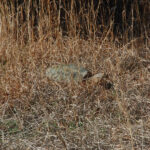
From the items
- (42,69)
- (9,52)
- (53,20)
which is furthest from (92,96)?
(53,20)

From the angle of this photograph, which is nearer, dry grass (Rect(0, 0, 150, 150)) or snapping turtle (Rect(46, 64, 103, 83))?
dry grass (Rect(0, 0, 150, 150))

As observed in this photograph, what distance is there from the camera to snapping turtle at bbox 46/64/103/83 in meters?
2.99

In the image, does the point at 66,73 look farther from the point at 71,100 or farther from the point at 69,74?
the point at 71,100

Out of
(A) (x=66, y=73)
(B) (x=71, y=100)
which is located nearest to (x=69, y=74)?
(A) (x=66, y=73)

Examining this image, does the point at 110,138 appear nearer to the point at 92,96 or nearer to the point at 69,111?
the point at 69,111

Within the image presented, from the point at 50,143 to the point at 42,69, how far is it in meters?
1.12

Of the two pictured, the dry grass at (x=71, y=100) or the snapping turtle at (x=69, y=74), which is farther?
the snapping turtle at (x=69, y=74)

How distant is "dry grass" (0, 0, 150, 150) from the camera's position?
220 centimetres

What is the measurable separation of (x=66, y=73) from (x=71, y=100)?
0.34 metres

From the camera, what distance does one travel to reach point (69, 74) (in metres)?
3.03

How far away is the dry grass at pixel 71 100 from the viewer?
7.23 feet

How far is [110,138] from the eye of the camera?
2203mm

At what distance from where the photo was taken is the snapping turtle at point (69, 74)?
2.99m

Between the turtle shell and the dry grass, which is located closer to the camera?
the dry grass
